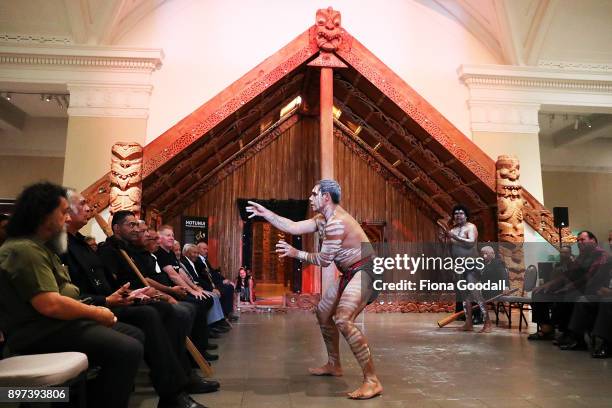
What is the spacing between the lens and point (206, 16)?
10.7 meters

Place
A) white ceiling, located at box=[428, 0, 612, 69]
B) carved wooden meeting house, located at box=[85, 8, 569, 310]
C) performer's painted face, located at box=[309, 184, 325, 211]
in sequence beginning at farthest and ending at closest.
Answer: white ceiling, located at box=[428, 0, 612, 69] < carved wooden meeting house, located at box=[85, 8, 569, 310] < performer's painted face, located at box=[309, 184, 325, 211]

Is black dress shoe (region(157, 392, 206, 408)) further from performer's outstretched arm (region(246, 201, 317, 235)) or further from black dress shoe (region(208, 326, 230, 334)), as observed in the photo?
black dress shoe (region(208, 326, 230, 334))

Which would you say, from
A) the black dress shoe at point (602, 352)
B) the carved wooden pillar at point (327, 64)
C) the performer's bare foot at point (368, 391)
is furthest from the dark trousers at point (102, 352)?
the carved wooden pillar at point (327, 64)

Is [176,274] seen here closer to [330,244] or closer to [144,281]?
[144,281]

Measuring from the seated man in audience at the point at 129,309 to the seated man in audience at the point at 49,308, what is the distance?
425 millimetres

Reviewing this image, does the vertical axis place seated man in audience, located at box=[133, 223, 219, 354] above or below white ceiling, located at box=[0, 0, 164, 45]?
below

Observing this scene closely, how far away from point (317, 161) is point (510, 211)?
17.4ft

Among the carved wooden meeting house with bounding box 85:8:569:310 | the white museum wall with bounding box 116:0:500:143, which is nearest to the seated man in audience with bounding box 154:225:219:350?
the carved wooden meeting house with bounding box 85:8:569:310

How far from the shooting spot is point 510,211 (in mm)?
8180

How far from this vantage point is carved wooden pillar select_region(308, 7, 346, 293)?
7883mm

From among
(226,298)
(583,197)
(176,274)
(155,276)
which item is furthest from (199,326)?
(583,197)

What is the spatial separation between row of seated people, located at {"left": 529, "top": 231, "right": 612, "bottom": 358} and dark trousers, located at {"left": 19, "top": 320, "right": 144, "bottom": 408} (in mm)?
4429

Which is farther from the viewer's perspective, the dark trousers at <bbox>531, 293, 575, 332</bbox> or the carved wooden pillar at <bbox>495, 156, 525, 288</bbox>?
the carved wooden pillar at <bbox>495, 156, 525, 288</bbox>

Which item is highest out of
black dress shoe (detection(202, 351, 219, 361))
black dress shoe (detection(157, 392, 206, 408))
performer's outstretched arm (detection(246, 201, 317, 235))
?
performer's outstretched arm (detection(246, 201, 317, 235))
